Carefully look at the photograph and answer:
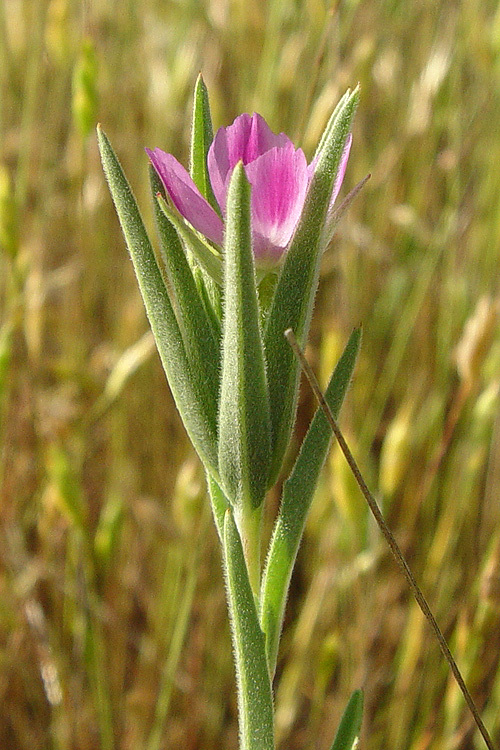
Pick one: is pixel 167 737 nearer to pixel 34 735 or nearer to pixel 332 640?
pixel 34 735

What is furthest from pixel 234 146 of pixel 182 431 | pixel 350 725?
pixel 182 431

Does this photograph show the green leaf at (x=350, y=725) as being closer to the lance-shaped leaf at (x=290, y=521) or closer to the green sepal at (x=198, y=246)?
the lance-shaped leaf at (x=290, y=521)

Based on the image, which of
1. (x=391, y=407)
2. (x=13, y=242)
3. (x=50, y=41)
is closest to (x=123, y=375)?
(x=13, y=242)

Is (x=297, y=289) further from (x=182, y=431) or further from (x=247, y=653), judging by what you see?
(x=182, y=431)

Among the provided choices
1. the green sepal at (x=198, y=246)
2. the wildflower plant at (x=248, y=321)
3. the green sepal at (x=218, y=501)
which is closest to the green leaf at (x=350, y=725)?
the wildflower plant at (x=248, y=321)

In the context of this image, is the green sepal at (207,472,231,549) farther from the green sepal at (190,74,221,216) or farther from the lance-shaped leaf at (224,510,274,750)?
the green sepal at (190,74,221,216)

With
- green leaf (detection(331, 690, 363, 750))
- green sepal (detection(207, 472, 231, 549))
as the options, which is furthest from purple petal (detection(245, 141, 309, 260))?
green leaf (detection(331, 690, 363, 750))
